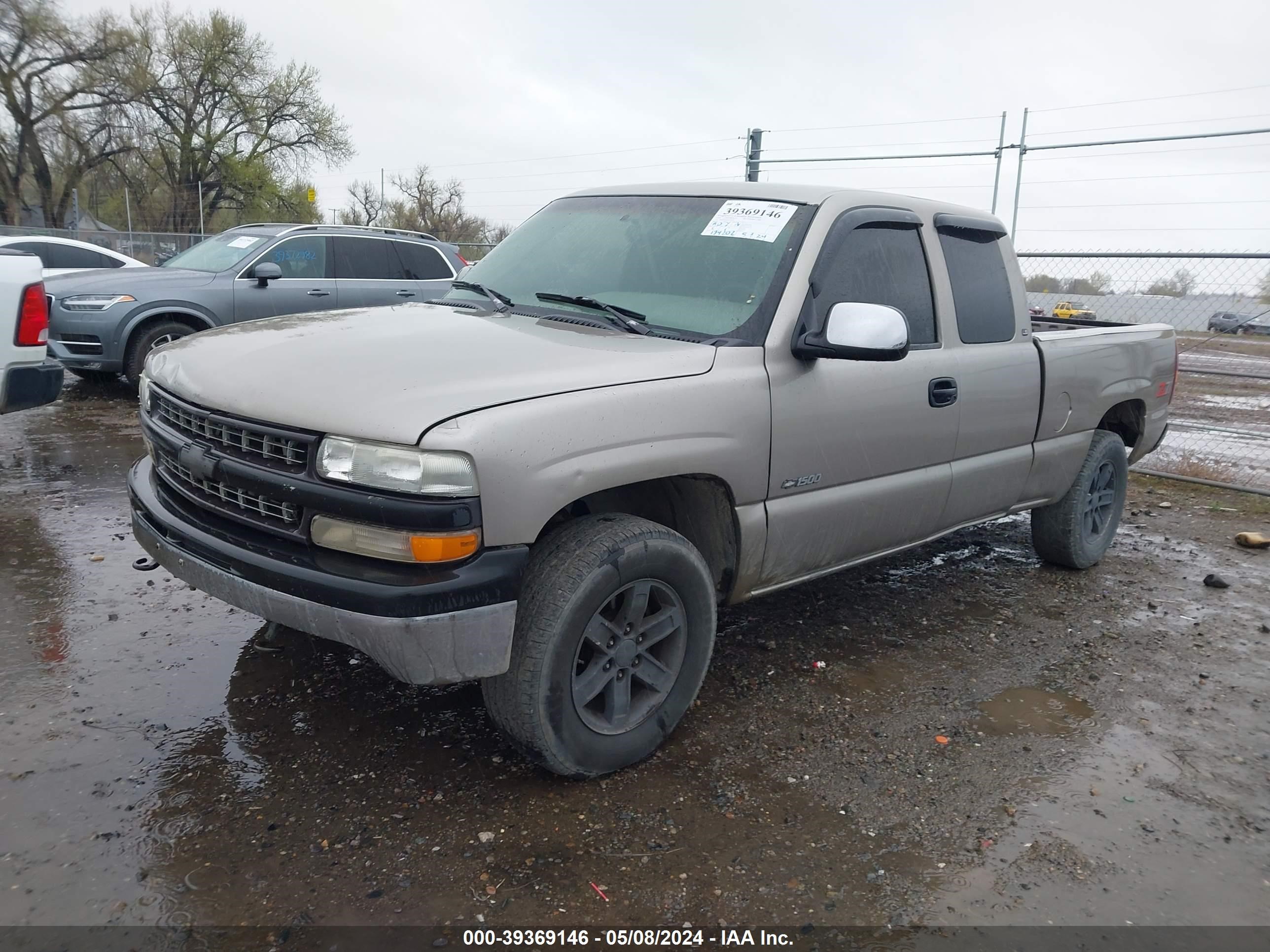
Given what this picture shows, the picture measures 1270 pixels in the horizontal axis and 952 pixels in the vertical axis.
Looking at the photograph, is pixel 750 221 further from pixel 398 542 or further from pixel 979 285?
pixel 398 542

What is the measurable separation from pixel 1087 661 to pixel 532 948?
2918mm

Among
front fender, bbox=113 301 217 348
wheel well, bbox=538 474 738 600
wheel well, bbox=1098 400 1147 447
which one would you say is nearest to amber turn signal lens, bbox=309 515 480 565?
wheel well, bbox=538 474 738 600

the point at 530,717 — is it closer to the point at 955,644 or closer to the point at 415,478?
the point at 415,478

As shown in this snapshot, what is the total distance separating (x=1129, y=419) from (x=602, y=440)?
4046 mm

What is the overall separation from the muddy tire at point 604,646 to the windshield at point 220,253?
308 inches

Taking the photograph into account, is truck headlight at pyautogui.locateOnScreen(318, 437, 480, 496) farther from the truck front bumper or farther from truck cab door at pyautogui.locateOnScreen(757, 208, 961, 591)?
truck cab door at pyautogui.locateOnScreen(757, 208, 961, 591)

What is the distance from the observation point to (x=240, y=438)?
265 centimetres

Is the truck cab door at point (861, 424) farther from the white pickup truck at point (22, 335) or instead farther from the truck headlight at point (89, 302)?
the truck headlight at point (89, 302)

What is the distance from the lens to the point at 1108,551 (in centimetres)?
575

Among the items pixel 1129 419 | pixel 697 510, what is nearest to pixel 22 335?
pixel 697 510

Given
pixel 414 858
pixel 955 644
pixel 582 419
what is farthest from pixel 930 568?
pixel 414 858

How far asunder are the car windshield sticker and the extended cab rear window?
97cm

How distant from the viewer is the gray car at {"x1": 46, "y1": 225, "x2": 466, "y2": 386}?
27.4 ft

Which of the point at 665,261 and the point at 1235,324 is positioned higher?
the point at 665,261
